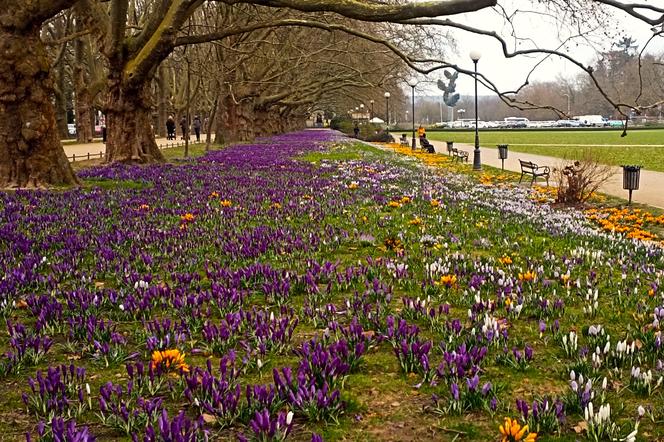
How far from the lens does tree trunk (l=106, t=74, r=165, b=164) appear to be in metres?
18.8

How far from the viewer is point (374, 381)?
3.36m

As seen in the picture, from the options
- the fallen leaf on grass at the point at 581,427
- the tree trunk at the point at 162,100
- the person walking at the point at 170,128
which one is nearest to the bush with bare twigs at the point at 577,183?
the fallen leaf on grass at the point at 581,427

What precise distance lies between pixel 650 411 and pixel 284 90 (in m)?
48.8

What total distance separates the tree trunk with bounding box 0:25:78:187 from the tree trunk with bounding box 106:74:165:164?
18.6 ft

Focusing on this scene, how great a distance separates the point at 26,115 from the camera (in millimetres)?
12562

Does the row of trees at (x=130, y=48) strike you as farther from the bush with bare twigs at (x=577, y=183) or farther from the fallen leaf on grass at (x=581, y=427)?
the fallen leaf on grass at (x=581, y=427)

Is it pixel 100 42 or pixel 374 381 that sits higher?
pixel 100 42

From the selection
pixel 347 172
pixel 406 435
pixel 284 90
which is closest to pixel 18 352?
pixel 406 435

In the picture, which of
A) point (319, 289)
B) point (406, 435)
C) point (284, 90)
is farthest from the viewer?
point (284, 90)

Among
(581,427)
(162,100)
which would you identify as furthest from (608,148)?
(581,427)

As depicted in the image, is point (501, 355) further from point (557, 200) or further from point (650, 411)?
point (557, 200)

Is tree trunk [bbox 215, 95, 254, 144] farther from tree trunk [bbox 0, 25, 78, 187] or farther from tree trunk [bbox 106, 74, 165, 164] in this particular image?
tree trunk [bbox 0, 25, 78, 187]

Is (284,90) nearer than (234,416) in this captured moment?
No

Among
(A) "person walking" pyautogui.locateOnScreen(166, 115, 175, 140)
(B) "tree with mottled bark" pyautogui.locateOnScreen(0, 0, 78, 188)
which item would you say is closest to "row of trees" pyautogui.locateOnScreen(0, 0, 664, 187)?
(B) "tree with mottled bark" pyautogui.locateOnScreen(0, 0, 78, 188)
